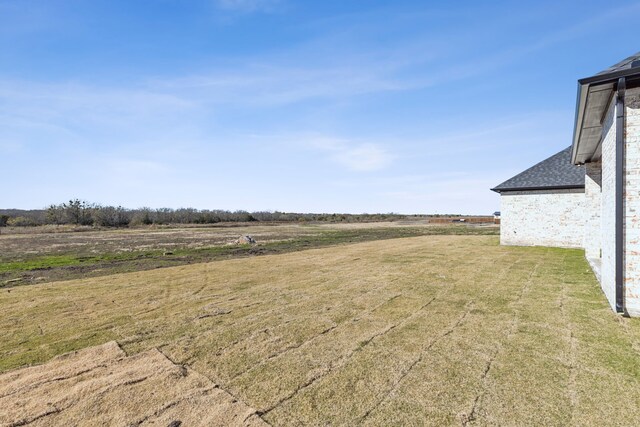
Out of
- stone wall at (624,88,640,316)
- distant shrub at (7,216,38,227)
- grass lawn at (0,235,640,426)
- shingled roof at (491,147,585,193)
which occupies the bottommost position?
grass lawn at (0,235,640,426)

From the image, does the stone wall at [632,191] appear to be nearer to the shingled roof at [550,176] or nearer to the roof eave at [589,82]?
the roof eave at [589,82]

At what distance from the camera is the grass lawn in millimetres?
3400

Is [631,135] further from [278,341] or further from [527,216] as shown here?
[527,216]

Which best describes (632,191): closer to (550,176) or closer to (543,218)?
(543,218)

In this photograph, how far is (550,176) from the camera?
17.1 meters

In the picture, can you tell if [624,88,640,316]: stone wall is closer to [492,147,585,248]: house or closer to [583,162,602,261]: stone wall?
[583,162,602,261]: stone wall

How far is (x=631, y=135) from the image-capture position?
590 cm

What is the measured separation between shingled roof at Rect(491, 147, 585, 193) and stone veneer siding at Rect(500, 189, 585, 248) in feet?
1.12

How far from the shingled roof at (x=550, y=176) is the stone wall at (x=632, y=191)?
38.5 ft

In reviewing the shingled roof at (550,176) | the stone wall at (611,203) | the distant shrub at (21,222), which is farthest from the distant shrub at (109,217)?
the stone wall at (611,203)

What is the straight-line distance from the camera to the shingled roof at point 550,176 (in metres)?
16.2

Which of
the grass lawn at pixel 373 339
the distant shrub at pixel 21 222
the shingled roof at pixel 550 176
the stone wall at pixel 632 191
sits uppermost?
the shingled roof at pixel 550 176

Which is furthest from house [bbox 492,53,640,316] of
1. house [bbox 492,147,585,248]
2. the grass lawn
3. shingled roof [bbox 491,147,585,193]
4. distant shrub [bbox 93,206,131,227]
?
distant shrub [bbox 93,206,131,227]

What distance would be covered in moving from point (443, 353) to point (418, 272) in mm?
6300
